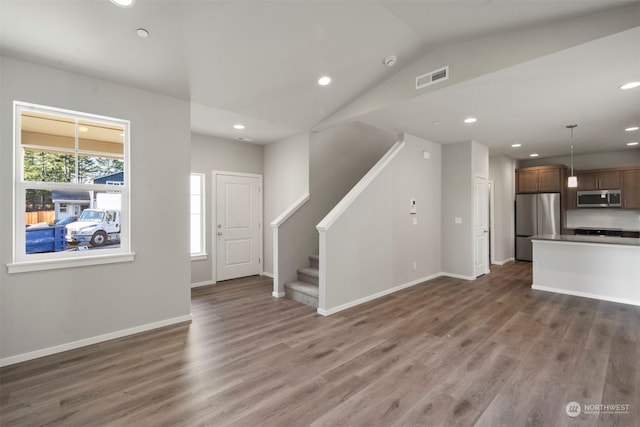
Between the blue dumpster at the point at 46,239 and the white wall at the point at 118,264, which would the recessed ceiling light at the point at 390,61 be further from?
the blue dumpster at the point at 46,239

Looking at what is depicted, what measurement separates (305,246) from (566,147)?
6.07m

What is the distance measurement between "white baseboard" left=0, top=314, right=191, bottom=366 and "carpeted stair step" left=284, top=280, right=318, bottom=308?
4.90 feet

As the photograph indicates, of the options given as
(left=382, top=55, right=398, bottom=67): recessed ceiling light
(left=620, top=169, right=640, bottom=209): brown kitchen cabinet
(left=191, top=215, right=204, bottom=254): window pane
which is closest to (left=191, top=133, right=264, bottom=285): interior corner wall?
(left=191, top=215, right=204, bottom=254): window pane

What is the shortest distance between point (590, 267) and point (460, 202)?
2.18m

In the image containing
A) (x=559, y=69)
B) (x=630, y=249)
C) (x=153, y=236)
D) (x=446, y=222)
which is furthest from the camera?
(x=446, y=222)

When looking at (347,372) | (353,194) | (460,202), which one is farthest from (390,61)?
(460,202)

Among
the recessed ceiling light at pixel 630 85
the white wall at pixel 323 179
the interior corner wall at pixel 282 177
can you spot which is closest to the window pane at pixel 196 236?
the interior corner wall at pixel 282 177

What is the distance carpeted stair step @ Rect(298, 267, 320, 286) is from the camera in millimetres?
4508

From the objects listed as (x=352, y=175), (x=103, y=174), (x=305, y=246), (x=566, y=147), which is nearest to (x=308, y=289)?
(x=305, y=246)

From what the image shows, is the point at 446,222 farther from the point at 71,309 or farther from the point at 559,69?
the point at 71,309

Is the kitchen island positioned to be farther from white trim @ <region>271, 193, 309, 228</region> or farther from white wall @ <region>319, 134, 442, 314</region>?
white trim @ <region>271, 193, 309, 228</region>

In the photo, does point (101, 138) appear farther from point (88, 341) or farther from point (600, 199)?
point (600, 199)

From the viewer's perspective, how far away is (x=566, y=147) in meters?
6.25

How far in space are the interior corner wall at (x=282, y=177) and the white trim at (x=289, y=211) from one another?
0.19m
